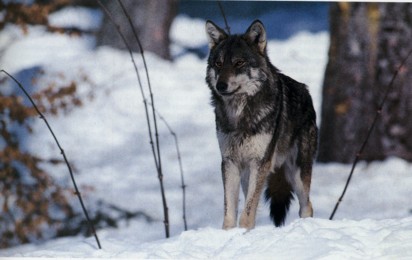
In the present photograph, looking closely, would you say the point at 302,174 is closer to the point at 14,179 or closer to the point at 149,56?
the point at 149,56

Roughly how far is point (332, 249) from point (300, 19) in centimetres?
154

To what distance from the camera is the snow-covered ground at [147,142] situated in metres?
4.08

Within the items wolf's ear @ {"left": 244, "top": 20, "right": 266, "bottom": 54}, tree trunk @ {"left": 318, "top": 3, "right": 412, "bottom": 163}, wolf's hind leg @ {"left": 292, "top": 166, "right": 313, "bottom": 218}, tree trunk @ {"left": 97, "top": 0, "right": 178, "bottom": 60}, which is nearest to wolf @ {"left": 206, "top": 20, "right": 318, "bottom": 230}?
wolf's ear @ {"left": 244, "top": 20, "right": 266, "bottom": 54}

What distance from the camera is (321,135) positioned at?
13.8 feet

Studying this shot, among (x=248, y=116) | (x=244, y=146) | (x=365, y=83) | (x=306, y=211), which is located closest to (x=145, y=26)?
(x=248, y=116)

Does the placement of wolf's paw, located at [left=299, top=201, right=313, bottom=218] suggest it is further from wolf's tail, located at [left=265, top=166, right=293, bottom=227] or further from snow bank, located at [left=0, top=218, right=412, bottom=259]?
snow bank, located at [left=0, top=218, right=412, bottom=259]

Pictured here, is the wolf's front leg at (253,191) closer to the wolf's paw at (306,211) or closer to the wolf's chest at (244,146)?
the wolf's chest at (244,146)

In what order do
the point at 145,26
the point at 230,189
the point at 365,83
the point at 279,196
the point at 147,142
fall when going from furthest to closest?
the point at 145,26 < the point at 147,142 < the point at 365,83 < the point at 279,196 < the point at 230,189

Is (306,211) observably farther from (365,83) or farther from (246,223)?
(365,83)

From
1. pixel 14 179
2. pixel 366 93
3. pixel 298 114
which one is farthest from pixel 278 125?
pixel 14 179

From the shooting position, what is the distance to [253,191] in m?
3.62

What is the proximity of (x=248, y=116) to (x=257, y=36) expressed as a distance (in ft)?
1.41

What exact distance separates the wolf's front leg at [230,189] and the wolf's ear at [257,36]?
2.09ft

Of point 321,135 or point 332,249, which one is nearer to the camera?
point 332,249
